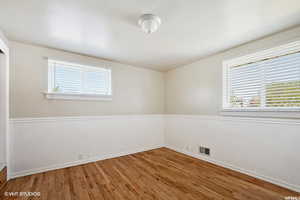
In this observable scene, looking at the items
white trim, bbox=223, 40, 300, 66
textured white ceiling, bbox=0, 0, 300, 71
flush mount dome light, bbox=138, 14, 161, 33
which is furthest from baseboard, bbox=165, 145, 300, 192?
flush mount dome light, bbox=138, 14, 161, 33

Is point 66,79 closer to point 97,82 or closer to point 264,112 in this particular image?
point 97,82

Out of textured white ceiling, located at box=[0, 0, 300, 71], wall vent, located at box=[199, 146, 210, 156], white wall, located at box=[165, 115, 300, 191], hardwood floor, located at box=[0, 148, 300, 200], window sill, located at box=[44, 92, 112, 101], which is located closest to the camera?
textured white ceiling, located at box=[0, 0, 300, 71]

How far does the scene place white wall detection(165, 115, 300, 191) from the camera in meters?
1.88

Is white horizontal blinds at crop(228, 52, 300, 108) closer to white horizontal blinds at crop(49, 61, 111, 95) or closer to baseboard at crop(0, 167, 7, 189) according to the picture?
white horizontal blinds at crop(49, 61, 111, 95)

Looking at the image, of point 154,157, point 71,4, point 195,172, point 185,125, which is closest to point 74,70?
point 71,4

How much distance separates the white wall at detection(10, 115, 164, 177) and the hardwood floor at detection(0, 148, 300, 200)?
0.19 metres

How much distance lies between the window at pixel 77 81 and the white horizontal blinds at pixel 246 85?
8.66ft

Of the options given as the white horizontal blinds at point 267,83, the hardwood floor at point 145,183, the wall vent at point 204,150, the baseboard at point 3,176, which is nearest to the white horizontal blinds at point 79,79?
the baseboard at point 3,176

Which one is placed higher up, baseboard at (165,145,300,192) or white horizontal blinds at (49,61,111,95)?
white horizontal blinds at (49,61,111,95)

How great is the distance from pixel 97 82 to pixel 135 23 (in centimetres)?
174

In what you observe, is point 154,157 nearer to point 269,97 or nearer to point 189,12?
point 269,97

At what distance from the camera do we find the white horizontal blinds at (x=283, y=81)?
6.31 ft

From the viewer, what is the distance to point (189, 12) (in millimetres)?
1599

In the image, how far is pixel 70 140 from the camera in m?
2.62
